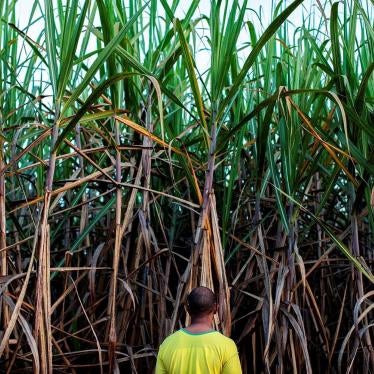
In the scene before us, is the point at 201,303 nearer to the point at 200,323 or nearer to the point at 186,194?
the point at 200,323

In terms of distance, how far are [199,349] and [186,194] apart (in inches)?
62.0

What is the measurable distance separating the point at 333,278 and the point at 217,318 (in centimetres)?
99

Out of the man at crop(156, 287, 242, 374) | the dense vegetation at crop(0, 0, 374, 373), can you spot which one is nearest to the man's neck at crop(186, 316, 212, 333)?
the man at crop(156, 287, 242, 374)

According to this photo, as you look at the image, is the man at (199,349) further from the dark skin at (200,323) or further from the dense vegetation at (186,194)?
the dense vegetation at (186,194)

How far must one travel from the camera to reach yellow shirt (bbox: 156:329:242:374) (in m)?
2.57

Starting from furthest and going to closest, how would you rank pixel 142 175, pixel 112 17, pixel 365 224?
pixel 365 224
pixel 142 175
pixel 112 17

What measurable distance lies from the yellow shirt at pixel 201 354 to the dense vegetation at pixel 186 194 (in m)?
0.57

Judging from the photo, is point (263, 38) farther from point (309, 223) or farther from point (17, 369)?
point (17, 369)

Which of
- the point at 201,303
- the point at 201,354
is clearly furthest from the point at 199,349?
the point at 201,303

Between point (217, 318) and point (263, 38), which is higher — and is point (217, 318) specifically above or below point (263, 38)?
below

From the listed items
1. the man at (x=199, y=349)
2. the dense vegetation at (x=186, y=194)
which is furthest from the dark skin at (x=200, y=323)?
the dense vegetation at (x=186, y=194)

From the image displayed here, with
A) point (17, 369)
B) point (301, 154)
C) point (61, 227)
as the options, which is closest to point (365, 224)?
point (301, 154)

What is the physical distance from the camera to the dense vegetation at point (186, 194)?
3.30 m

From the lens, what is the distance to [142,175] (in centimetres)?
383
